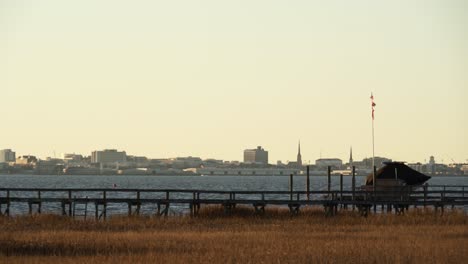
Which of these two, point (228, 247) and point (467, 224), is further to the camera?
point (467, 224)

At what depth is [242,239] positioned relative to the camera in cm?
4316

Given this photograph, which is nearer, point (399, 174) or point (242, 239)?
point (242, 239)

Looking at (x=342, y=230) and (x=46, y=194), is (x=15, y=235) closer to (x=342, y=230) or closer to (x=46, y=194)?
(x=342, y=230)

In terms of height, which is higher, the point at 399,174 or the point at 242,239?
the point at 399,174

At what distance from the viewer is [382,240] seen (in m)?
42.6

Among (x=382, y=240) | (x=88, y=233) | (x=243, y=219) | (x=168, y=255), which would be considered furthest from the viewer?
(x=243, y=219)

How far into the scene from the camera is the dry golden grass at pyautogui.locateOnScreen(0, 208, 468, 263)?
35156 mm

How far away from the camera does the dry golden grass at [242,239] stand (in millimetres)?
35156

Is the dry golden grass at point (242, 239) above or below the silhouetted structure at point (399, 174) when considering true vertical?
below

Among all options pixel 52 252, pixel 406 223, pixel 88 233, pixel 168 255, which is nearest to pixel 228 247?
pixel 168 255

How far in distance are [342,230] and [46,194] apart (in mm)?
94212

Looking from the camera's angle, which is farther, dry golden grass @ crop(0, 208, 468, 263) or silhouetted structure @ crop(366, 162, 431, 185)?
silhouetted structure @ crop(366, 162, 431, 185)

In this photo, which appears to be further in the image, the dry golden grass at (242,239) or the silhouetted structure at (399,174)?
the silhouetted structure at (399,174)

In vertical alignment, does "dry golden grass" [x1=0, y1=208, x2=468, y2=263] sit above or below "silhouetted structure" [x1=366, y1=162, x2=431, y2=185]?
below
